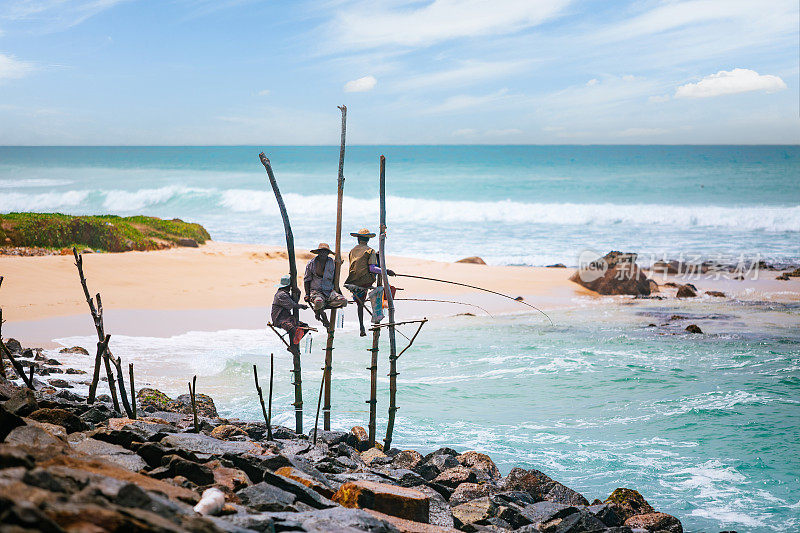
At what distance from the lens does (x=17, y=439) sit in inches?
206

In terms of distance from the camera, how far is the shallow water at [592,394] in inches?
353

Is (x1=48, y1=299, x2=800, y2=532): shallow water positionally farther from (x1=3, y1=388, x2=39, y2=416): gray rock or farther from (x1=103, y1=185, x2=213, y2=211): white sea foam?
(x1=103, y1=185, x2=213, y2=211): white sea foam

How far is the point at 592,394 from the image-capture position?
12266 mm

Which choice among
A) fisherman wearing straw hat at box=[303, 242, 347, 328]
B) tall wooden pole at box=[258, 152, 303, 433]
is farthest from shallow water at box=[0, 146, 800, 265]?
fisherman wearing straw hat at box=[303, 242, 347, 328]

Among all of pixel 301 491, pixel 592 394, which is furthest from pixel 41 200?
pixel 301 491

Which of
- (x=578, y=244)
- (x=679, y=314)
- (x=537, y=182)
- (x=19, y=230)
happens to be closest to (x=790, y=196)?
(x=537, y=182)

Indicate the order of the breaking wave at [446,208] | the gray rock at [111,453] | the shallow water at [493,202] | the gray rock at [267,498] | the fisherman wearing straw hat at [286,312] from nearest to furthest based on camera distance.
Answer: the gray rock at [267,498], the gray rock at [111,453], the fisherman wearing straw hat at [286,312], the shallow water at [493,202], the breaking wave at [446,208]

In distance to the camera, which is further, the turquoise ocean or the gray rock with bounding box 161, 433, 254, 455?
the turquoise ocean

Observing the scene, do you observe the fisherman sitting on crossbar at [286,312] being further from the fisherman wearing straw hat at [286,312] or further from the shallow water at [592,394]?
the shallow water at [592,394]

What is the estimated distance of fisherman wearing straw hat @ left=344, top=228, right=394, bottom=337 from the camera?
7.99 m

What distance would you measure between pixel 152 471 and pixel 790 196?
54131 millimetres

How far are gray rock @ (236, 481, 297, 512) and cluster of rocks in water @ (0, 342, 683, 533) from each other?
1cm

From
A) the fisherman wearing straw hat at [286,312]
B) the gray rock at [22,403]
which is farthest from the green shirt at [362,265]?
the gray rock at [22,403]

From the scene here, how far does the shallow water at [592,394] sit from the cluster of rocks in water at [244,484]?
1.23m
